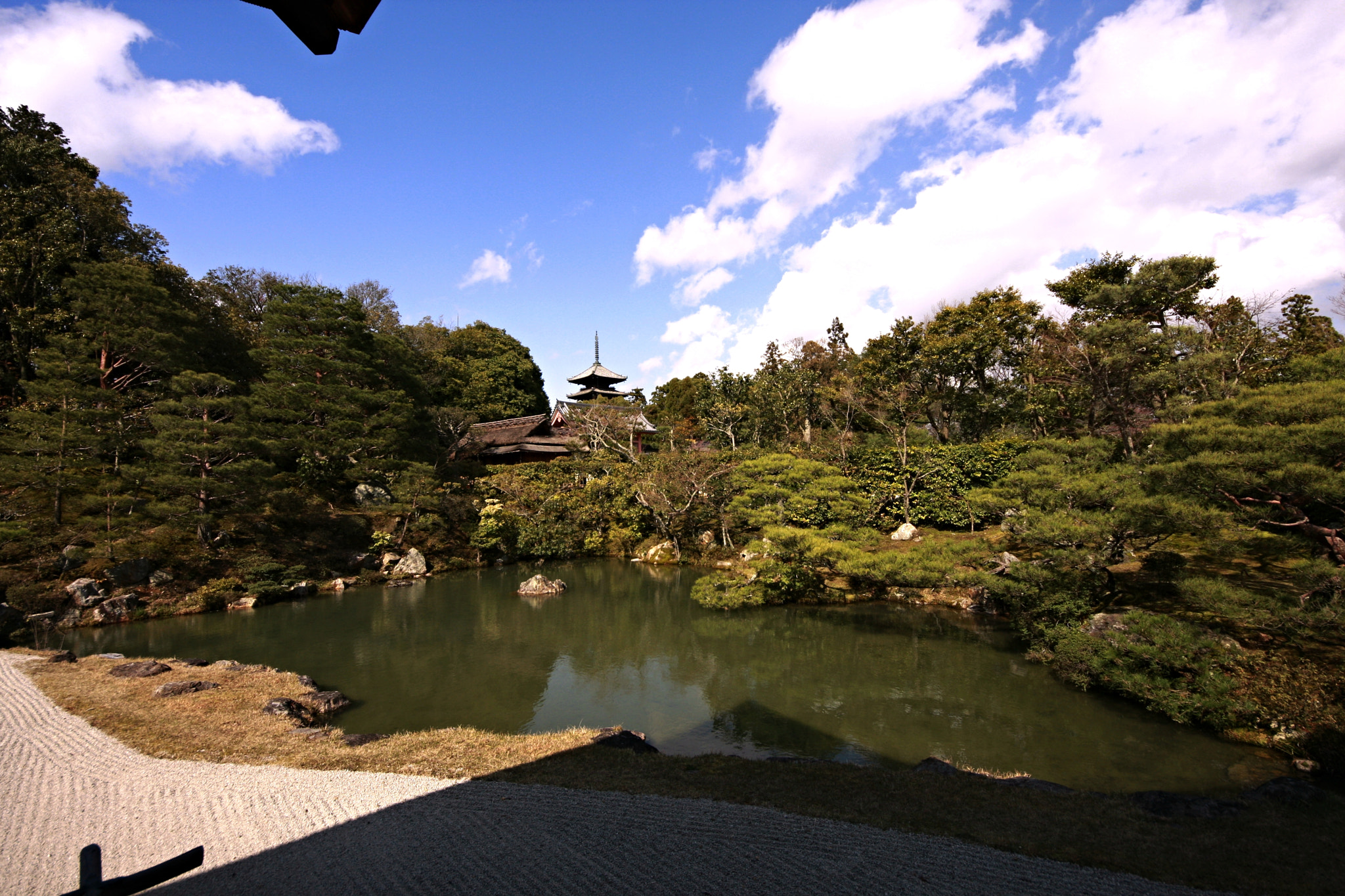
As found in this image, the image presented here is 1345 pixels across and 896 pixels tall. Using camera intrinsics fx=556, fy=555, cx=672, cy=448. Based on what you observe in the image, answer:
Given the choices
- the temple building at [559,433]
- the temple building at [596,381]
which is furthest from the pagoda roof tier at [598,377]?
the temple building at [559,433]

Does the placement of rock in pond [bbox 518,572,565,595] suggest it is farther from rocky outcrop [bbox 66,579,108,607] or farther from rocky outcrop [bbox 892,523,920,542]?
rocky outcrop [bbox 892,523,920,542]

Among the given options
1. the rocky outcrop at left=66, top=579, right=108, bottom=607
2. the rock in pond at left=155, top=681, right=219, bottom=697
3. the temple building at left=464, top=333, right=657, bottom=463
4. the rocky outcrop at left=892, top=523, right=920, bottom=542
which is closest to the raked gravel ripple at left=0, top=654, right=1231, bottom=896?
the rock in pond at left=155, top=681, right=219, bottom=697

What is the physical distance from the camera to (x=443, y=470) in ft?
67.2

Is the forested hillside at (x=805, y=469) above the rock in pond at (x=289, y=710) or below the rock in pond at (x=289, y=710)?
above

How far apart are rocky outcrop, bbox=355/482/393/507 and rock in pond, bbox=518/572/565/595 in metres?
6.11

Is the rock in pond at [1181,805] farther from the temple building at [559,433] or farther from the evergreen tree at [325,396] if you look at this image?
the evergreen tree at [325,396]

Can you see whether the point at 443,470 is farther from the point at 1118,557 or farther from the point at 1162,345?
the point at 1162,345

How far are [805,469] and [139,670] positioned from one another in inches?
465

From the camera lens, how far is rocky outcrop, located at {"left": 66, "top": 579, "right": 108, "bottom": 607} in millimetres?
11688

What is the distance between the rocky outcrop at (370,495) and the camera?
1792cm

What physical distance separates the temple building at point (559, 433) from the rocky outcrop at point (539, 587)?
6511 millimetres

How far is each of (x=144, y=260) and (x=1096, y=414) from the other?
2695 centimetres

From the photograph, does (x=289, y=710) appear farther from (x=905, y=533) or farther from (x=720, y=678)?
(x=905, y=533)

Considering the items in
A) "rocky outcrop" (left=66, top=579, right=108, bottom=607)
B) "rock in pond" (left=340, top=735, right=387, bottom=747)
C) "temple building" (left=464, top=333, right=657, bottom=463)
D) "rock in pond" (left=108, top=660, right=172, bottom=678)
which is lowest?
"rock in pond" (left=340, top=735, right=387, bottom=747)
